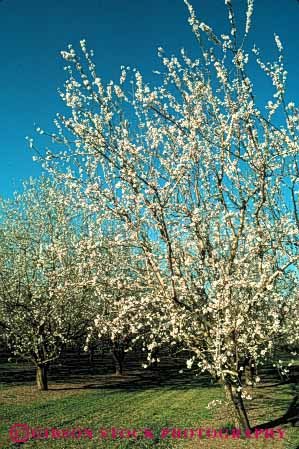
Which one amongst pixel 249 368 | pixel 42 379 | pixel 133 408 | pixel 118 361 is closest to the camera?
pixel 133 408

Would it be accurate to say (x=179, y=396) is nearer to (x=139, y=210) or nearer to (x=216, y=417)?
(x=216, y=417)

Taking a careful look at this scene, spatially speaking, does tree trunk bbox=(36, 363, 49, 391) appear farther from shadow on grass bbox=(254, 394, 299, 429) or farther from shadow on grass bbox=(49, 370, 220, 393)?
shadow on grass bbox=(254, 394, 299, 429)

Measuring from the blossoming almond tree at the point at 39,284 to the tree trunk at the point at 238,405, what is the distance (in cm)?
775

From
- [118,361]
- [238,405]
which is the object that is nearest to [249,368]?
[238,405]

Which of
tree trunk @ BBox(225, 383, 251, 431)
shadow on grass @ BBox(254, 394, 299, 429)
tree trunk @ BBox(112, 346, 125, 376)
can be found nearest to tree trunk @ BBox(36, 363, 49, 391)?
tree trunk @ BBox(112, 346, 125, 376)

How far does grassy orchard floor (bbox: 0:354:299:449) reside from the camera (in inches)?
322

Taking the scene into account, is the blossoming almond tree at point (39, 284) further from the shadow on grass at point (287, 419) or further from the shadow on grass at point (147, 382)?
the shadow on grass at point (287, 419)

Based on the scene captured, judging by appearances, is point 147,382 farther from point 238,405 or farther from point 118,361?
point 238,405

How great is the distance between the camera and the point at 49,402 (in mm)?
12664

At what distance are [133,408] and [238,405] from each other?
482 centimetres

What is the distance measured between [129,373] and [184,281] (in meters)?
14.7

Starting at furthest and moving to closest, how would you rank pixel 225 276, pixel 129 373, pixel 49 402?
pixel 129 373
pixel 49 402
pixel 225 276

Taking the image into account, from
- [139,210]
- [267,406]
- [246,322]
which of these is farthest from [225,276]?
[267,406]

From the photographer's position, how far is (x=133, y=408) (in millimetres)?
11688
